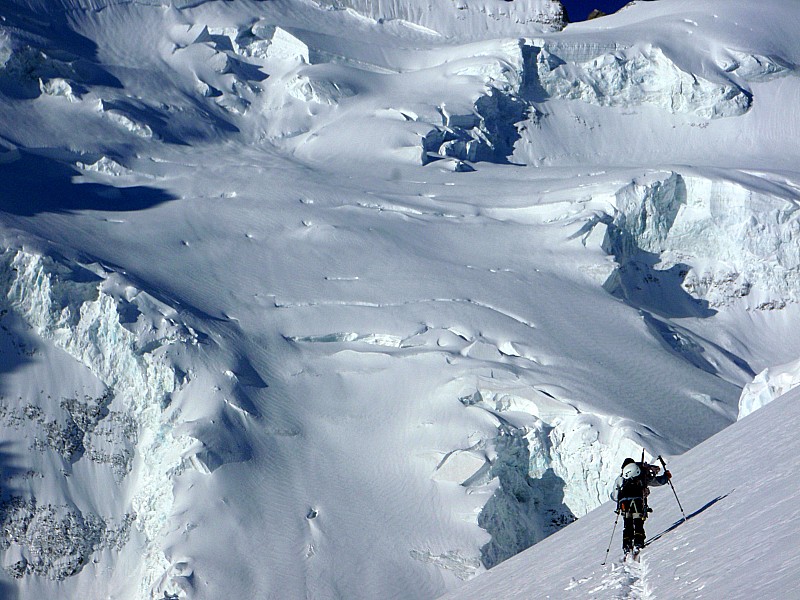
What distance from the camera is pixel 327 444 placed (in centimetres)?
3028

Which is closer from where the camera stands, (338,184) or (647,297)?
(647,297)

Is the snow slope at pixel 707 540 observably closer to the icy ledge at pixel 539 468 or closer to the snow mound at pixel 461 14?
the icy ledge at pixel 539 468

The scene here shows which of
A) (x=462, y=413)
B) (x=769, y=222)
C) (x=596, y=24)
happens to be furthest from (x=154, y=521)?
(x=596, y=24)

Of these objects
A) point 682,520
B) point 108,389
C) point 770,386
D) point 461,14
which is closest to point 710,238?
point 770,386

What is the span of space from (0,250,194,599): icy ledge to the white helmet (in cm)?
2069

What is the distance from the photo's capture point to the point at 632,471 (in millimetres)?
11688

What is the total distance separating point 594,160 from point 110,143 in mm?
23642

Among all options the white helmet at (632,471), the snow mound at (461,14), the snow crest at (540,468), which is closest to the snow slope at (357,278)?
the snow crest at (540,468)

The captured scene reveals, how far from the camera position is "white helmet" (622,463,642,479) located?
1167cm

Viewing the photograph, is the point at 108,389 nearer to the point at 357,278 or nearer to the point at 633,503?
the point at 357,278

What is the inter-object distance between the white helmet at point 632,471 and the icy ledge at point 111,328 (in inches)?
815

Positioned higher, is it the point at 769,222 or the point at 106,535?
the point at 769,222

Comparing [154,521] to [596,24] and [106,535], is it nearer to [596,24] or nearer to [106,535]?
[106,535]

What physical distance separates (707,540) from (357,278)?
91.9ft
